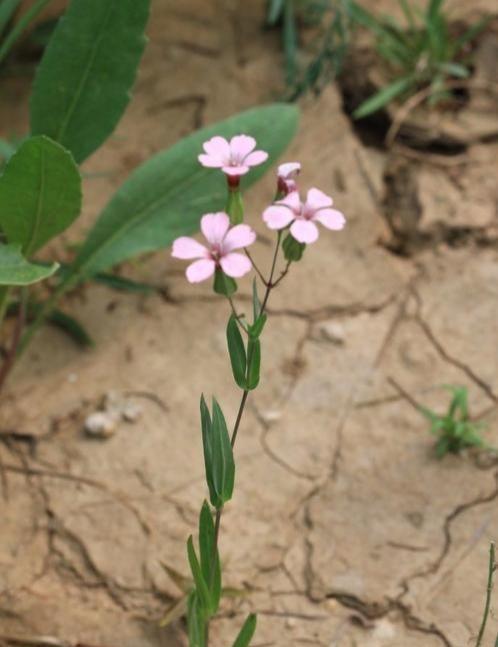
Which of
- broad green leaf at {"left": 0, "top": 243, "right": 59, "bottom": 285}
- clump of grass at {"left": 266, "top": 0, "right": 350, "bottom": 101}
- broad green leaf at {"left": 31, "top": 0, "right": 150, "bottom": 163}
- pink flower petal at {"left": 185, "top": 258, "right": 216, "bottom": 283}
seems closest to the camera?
pink flower petal at {"left": 185, "top": 258, "right": 216, "bottom": 283}

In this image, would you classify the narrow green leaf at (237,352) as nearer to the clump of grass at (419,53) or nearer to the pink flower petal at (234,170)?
the pink flower petal at (234,170)

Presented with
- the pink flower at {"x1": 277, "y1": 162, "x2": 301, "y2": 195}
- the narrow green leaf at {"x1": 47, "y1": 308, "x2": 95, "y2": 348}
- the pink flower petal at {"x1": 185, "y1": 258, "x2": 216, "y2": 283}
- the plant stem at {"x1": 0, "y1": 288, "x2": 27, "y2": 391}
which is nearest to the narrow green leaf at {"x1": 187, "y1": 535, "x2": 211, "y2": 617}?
the pink flower petal at {"x1": 185, "y1": 258, "x2": 216, "y2": 283}

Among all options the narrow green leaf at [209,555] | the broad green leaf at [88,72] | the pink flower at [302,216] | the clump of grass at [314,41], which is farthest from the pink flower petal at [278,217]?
the clump of grass at [314,41]

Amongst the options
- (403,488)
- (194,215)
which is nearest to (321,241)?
(194,215)

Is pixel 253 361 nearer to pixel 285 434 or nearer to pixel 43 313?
pixel 285 434

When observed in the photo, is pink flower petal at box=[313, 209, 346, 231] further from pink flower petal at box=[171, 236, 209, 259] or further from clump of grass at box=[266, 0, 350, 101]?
clump of grass at box=[266, 0, 350, 101]

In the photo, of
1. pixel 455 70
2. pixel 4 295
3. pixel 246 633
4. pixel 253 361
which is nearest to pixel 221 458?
pixel 253 361

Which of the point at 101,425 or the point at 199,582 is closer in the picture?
the point at 199,582
